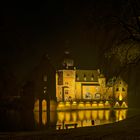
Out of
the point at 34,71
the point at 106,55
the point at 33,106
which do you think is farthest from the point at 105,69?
the point at 34,71

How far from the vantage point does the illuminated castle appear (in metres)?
81.1

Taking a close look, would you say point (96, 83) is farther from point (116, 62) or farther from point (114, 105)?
point (116, 62)

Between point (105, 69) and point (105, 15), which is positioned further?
point (105, 69)

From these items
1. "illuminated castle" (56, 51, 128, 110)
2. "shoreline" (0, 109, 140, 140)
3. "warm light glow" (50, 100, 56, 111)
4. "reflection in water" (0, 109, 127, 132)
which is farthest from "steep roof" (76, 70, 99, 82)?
"shoreline" (0, 109, 140, 140)

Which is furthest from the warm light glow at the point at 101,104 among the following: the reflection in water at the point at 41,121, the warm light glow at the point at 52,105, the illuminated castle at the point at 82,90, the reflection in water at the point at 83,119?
the reflection in water at the point at 41,121

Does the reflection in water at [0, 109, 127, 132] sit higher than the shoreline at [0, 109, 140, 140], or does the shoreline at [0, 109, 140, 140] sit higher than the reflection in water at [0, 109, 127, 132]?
the shoreline at [0, 109, 140, 140]

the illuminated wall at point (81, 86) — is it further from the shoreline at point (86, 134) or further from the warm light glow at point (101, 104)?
the shoreline at point (86, 134)

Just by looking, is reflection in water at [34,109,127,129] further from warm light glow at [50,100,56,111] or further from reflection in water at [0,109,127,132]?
warm light glow at [50,100,56,111]

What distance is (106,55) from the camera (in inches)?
517

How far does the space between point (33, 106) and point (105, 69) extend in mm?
61110

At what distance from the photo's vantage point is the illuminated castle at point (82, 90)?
81125 mm

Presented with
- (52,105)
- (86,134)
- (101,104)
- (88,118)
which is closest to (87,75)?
(101,104)

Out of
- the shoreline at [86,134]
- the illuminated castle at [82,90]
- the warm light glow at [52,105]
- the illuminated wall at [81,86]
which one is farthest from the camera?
the illuminated wall at [81,86]

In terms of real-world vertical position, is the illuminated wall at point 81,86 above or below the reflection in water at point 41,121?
above
